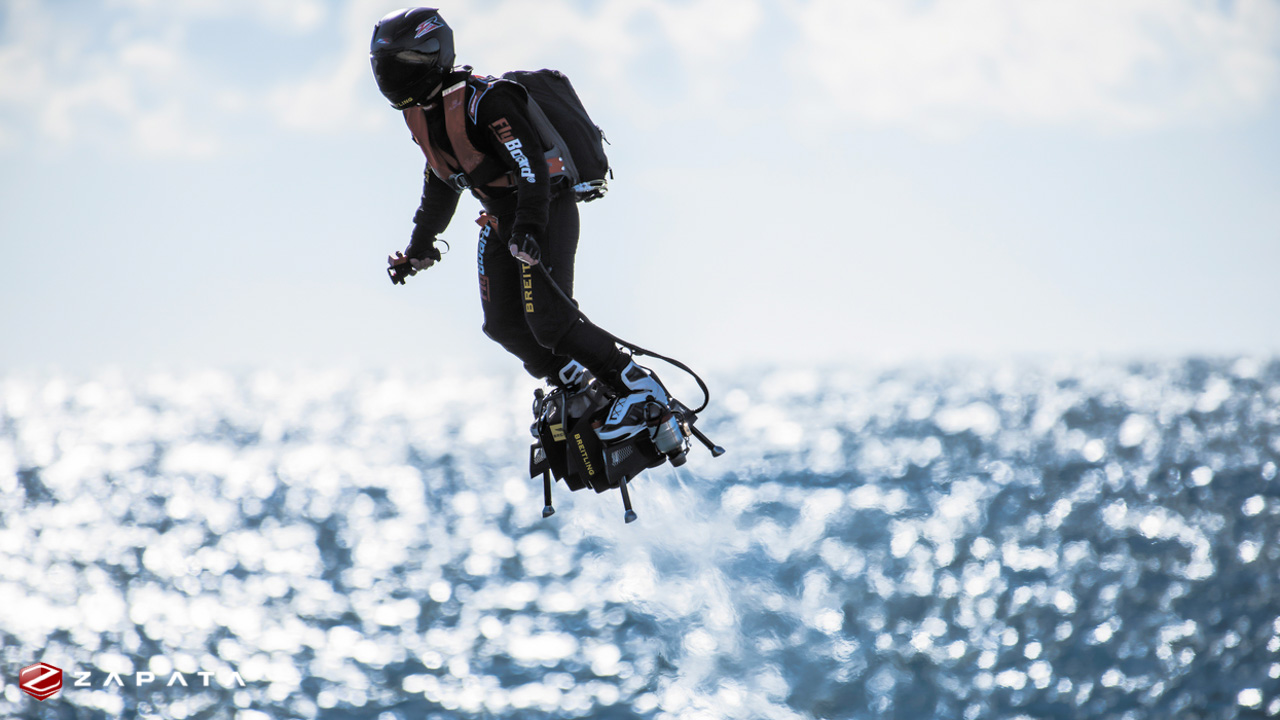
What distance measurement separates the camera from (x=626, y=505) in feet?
22.4

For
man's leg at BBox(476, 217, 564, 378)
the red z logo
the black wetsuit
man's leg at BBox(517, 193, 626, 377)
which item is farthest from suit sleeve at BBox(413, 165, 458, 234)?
the red z logo

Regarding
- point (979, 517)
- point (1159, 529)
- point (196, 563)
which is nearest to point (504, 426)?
point (196, 563)

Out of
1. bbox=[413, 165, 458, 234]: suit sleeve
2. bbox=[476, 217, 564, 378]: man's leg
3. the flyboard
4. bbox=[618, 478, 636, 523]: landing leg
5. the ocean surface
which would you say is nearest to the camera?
bbox=[618, 478, 636, 523]: landing leg

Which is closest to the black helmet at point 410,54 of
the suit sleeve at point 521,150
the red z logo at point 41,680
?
the suit sleeve at point 521,150

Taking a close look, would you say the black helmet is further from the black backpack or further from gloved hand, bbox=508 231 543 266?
gloved hand, bbox=508 231 543 266

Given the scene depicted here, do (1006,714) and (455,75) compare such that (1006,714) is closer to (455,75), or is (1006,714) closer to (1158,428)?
(455,75)

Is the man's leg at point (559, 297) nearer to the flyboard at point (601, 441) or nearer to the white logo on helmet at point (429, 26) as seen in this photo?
the flyboard at point (601, 441)

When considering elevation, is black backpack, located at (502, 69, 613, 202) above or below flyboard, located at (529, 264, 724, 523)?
above

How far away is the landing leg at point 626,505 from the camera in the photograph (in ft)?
21.5

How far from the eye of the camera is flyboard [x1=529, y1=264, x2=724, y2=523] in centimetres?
698

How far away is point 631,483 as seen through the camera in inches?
291

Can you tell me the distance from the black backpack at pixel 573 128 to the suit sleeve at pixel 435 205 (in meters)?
1.02

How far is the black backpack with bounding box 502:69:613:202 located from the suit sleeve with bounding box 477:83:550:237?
32 cm

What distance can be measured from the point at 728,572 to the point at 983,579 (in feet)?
19.0
